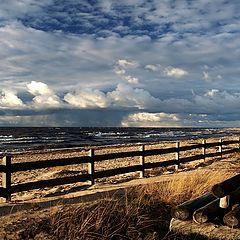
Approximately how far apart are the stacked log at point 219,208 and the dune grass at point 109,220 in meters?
0.54

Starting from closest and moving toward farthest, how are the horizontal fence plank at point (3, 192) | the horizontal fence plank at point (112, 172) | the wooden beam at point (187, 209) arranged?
the wooden beam at point (187, 209), the horizontal fence plank at point (3, 192), the horizontal fence plank at point (112, 172)

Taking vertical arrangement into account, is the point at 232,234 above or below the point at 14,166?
below

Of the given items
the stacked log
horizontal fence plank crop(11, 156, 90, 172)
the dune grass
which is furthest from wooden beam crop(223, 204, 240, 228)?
horizontal fence plank crop(11, 156, 90, 172)

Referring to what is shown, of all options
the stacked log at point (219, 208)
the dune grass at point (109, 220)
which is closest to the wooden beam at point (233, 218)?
the stacked log at point (219, 208)

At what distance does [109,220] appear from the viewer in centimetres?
778

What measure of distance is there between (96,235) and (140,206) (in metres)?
1.97

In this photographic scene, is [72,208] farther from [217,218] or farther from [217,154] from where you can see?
[217,154]

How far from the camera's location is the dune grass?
697cm

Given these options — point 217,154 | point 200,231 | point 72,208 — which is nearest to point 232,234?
point 200,231

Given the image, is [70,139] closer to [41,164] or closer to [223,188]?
[41,164]

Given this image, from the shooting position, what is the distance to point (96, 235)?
7094 millimetres

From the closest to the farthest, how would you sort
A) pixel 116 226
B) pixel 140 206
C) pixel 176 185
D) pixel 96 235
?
1. pixel 96 235
2. pixel 116 226
3. pixel 140 206
4. pixel 176 185

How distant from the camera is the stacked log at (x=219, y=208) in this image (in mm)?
7352

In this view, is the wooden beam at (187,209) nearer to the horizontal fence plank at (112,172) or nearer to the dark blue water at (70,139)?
→ the horizontal fence plank at (112,172)
